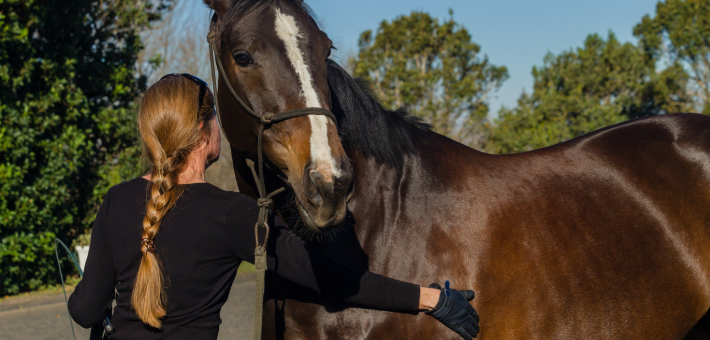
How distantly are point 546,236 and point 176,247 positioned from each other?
1530 millimetres

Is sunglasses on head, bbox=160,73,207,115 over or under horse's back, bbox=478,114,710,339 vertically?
over

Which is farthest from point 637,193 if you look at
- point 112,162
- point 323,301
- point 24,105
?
point 112,162

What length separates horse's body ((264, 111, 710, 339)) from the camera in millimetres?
2094

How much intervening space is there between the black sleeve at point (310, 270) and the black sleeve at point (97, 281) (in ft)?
1.33

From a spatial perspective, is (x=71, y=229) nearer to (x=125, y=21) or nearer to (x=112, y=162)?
(x=112, y=162)

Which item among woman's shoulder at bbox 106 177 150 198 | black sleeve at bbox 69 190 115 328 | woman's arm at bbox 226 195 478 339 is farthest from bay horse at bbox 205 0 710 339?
black sleeve at bbox 69 190 115 328

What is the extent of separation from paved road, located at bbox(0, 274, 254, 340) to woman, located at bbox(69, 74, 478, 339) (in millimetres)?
3934

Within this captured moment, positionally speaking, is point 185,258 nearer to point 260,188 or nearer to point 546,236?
point 260,188

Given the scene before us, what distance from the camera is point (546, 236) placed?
2.32 meters

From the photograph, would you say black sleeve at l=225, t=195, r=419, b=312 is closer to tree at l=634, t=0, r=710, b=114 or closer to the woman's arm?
the woman's arm

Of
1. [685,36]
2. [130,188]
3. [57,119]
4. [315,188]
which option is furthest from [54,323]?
[685,36]

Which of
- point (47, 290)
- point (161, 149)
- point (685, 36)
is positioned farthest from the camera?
point (685, 36)

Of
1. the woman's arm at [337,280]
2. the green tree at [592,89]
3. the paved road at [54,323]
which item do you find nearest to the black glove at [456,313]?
the woman's arm at [337,280]

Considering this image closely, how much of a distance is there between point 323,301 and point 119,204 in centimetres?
78
